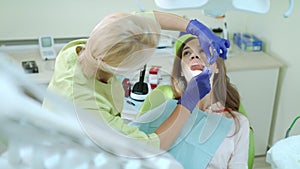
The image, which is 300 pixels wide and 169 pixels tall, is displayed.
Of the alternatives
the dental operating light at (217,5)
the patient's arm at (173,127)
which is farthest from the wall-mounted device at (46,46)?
the dental operating light at (217,5)

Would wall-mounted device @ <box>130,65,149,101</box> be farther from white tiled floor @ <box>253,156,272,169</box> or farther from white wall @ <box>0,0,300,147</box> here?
white tiled floor @ <box>253,156,272,169</box>

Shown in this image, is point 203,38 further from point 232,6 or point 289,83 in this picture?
point 289,83

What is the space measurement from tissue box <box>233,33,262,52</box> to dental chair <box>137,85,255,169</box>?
1.17 meters

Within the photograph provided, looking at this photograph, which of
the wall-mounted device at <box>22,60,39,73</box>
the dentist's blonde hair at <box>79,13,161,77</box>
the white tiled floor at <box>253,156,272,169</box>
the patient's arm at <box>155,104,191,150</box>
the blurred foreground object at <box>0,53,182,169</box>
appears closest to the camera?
the blurred foreground object at <box>0,53,182,169</box>

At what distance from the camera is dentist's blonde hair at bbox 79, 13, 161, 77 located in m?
1.07

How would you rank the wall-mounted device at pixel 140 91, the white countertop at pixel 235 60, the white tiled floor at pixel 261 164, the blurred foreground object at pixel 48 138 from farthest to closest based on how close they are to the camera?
the white tiled floor at pixel 261 164 < the white countertop at pixel 235 60 < the wall-mounted device at pixel 140 91 < the blurred foreground object at pixel 48 138

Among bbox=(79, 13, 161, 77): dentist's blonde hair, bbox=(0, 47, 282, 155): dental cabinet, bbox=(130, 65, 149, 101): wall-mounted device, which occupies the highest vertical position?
bbox=(79, 13, 161, 77): dentist's blonde hair

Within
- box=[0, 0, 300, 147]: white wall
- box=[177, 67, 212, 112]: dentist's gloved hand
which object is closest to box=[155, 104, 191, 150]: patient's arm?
box=[177, 67, 212, 112]: dentist's gloved hand

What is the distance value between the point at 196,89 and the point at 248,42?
155 centimetres

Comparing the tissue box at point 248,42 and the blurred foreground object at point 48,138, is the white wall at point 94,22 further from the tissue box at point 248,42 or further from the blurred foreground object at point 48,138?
the blurred foreground object at point 48,138

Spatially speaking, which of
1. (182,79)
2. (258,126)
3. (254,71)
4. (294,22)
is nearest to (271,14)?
(294,22)

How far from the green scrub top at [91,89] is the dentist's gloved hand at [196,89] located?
19 centimetres

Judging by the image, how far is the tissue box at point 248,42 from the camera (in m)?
2.82

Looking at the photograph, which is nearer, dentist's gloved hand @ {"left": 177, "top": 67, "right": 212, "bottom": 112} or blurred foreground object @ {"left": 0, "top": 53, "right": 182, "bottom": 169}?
blurred foreground object @ {"left": 0, "top": 53, "right": 182, "bottom": 169}
